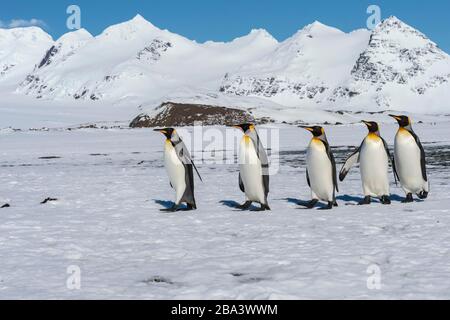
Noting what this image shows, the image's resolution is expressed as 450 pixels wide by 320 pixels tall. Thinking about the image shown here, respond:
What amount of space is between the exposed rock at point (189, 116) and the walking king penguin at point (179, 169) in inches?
2719

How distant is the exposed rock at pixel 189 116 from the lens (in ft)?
265

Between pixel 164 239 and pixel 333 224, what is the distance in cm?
244

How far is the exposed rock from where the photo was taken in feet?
265

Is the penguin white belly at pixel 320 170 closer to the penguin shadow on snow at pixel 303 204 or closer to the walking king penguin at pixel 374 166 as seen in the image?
the penguin shadow on snow at pixel 303 204

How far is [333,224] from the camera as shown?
809 centimetres

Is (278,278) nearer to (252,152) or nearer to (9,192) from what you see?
(252,152)

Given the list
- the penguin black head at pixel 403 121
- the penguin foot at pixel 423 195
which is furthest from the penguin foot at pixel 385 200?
the penguin black head at pixel 403 121

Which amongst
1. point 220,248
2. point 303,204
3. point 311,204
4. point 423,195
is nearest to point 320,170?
point 311,204

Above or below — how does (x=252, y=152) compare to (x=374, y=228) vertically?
above

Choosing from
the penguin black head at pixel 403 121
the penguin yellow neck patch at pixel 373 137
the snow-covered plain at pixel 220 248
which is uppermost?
the penguin black head at pixel 403 121

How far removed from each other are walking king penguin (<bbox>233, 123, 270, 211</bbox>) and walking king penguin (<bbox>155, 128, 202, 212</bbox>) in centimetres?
88

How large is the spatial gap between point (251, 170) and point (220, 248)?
11.8 feet
